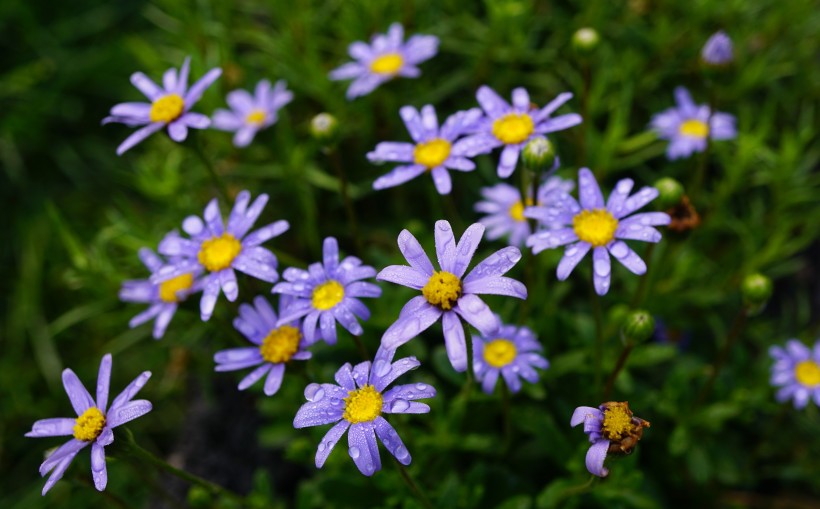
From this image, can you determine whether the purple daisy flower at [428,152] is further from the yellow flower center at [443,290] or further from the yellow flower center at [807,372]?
the yellow flower center at [807,372]

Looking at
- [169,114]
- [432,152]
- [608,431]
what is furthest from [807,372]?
Answer: [169,114]

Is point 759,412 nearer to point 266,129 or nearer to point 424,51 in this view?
point 424,51

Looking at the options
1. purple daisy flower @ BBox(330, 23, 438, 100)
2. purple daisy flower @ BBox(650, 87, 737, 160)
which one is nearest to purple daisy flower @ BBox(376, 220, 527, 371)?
purple daisy flower @ BBox(330, 23, 438, 100)

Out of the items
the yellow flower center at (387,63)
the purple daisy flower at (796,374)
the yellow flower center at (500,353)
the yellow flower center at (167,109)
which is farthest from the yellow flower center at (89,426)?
the purple daisy flower at (796,374)

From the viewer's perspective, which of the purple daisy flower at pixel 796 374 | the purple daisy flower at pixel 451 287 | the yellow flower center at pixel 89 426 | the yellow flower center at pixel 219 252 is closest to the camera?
the purple daisy flower at pixel 451 287

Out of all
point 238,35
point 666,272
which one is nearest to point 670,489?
point 666,272

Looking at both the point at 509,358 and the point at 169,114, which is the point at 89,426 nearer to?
the point at 169,114
